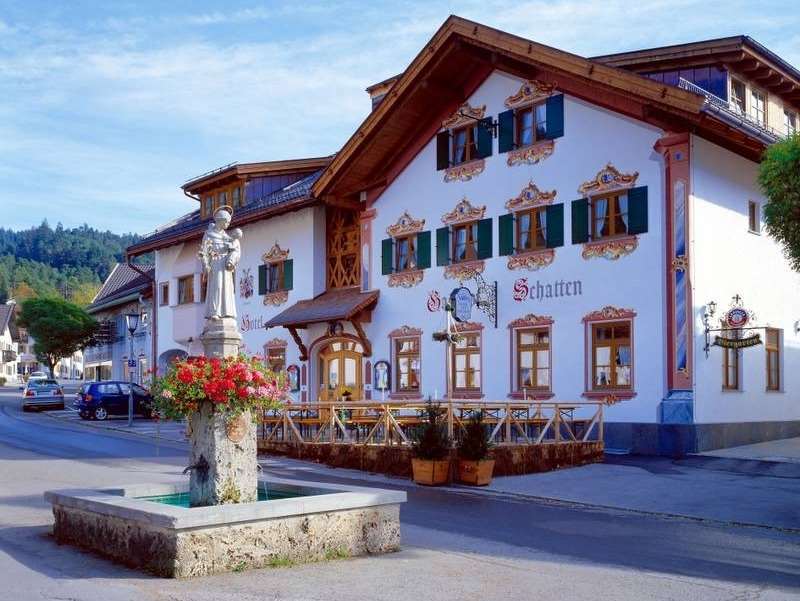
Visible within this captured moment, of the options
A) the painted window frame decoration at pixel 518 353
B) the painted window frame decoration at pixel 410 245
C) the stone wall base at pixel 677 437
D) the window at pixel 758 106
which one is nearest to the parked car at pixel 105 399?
the painted window frame decoration at pixel 410 245

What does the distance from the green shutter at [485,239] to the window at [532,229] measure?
2.83 feet

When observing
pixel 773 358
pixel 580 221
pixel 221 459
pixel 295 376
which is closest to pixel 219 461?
pixel 221 459

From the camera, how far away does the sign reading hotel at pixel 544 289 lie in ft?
72.3

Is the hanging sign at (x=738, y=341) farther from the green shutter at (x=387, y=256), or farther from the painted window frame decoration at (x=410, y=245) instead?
the green shutter at (x=387, y=256)

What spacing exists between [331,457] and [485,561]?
10806 mm

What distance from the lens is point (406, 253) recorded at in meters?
26.8

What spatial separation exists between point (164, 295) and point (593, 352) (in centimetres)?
2134

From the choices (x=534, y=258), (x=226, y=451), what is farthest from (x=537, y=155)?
(x=226, y=451)

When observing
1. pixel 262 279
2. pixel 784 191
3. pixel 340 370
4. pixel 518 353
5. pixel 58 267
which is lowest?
pixel 340 370

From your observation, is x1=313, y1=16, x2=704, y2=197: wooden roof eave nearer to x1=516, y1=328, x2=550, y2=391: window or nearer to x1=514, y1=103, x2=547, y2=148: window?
x1=514, y1=103, x2=547, y2=148: window

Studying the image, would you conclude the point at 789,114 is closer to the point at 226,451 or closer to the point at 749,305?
the point at 749,305

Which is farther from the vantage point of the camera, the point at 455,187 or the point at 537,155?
the point at 455,187

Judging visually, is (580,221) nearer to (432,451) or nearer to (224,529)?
(432,451)

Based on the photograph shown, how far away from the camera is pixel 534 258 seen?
23.0m
